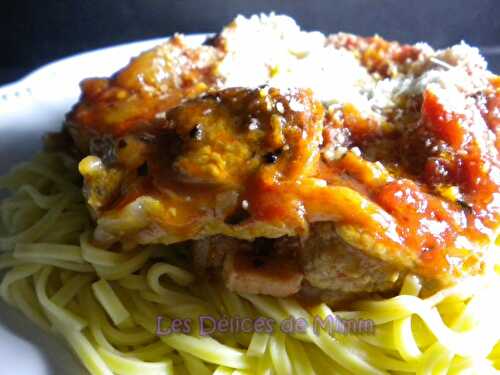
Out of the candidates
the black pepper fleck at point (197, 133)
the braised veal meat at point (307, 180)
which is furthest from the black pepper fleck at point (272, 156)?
the black pepper fleck at point (197, 133)

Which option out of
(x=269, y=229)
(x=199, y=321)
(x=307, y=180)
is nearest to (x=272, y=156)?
(x=307, y=180)

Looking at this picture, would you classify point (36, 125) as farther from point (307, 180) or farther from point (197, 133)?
point (307, 180)

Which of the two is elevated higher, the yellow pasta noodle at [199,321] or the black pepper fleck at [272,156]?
the black pepper fleck at [272,156]

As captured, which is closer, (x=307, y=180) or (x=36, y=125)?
(x=307, y=180)

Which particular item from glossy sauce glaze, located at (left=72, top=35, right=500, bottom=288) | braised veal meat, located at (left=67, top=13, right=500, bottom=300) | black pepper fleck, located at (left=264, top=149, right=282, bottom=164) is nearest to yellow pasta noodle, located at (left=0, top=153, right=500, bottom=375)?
braised veal meat, located at (left=67, top=13, right=500, bottom=300)

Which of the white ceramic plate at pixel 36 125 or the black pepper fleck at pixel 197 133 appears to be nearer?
the black pepper fleck at pixel 197 133

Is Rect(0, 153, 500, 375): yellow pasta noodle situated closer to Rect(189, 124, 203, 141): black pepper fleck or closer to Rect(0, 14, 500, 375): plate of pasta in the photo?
Rect(0, 14, 500, 375): plate of pasta

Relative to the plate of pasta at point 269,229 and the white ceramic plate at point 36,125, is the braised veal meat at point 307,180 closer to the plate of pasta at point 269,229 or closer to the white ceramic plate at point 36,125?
the plate of pasta at point 269,229
